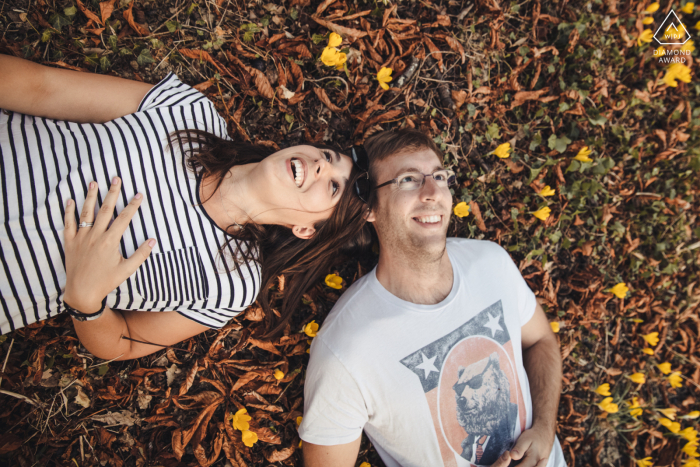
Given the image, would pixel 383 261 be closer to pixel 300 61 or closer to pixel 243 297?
pixel 243 297

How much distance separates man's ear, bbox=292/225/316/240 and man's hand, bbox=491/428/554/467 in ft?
5.88

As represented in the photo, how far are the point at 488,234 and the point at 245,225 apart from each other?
213 centimetres

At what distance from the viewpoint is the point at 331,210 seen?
85.3 inches

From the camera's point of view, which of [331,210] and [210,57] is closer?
[331,210]

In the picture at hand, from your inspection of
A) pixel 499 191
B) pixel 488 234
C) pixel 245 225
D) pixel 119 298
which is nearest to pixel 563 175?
pixel 499 191

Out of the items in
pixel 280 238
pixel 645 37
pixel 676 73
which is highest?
pixel 645 37

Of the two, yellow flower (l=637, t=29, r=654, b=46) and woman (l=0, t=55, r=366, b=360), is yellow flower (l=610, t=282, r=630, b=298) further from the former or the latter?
woman (l=0, t=55, r=366, b=360)

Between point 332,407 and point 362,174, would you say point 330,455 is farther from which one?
point 362,174

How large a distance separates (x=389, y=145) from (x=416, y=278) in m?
0.92

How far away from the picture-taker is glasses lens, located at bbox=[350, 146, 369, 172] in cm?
226

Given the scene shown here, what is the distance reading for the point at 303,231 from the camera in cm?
228

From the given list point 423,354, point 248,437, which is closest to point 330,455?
point 248,437

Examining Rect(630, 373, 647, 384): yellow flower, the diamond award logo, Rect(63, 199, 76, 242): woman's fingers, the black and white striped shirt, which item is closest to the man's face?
the black and white striped shirt

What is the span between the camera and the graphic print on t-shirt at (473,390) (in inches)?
80.4
